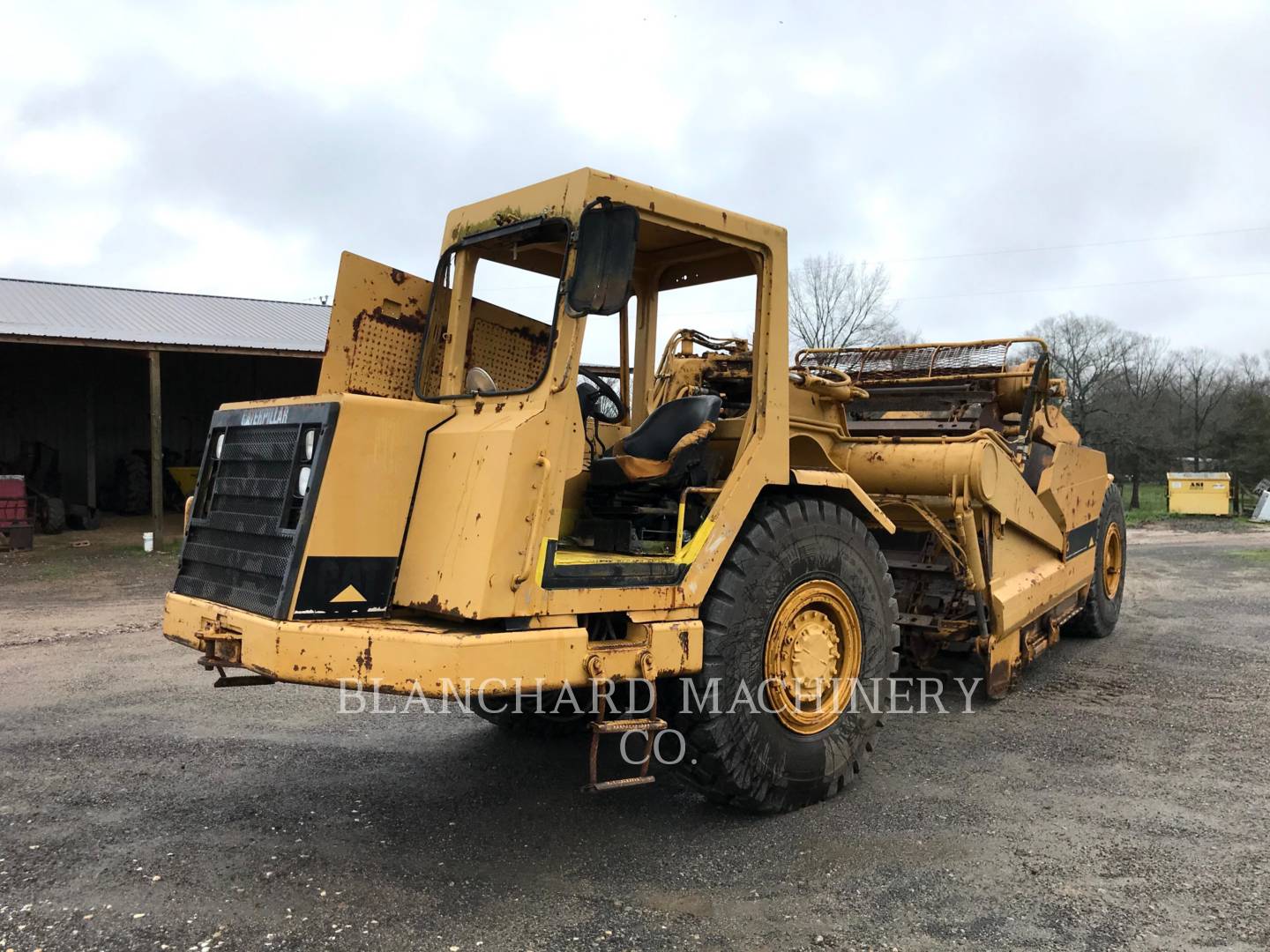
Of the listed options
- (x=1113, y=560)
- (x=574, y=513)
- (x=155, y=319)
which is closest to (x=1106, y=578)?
(x=1113, y=560)

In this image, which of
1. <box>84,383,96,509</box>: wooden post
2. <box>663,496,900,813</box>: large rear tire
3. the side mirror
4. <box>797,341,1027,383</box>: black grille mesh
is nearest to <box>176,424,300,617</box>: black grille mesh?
the side mirror

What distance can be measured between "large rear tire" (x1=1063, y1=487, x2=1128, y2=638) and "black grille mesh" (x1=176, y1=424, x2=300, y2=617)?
6.65m

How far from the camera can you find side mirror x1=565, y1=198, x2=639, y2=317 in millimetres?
3457

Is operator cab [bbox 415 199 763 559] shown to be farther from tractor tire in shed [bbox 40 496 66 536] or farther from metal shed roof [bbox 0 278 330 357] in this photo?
tractor tire in shed [bbox 40 496 66 536]

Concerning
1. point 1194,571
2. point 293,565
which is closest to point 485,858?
point 293,565

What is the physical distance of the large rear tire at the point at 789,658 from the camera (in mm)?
3881

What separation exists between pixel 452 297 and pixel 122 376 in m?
20.9

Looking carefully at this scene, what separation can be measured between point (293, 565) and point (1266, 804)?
168 inches

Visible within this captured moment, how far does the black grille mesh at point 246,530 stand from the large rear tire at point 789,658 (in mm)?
1640

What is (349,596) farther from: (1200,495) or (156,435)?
(1200,495)

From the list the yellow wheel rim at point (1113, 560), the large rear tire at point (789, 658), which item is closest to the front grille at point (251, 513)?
the large rear tire at point (789, 658)

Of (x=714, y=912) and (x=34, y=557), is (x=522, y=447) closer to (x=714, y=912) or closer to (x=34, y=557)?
(x=714, y=912)

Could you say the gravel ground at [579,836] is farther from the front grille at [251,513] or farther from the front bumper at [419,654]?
the front grille at [251,513]

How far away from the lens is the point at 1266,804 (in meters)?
4.30
